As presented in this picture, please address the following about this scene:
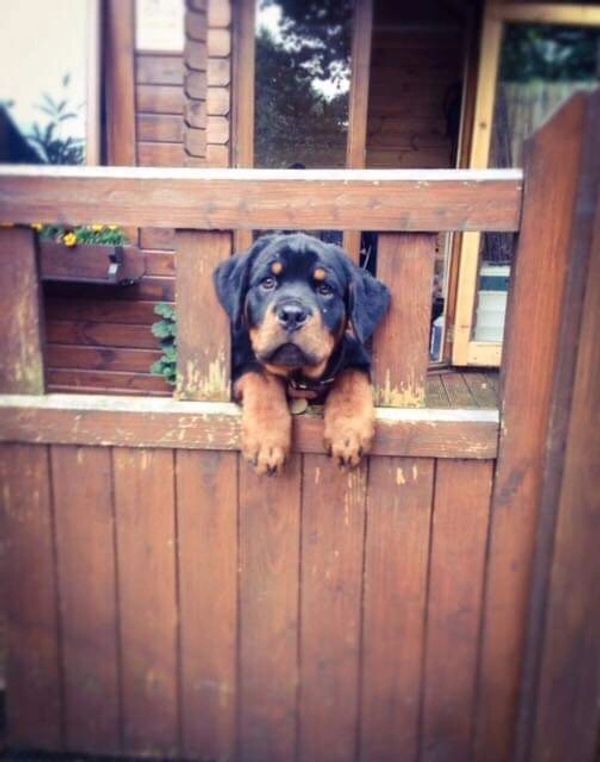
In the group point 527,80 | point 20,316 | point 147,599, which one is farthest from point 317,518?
point 527,80

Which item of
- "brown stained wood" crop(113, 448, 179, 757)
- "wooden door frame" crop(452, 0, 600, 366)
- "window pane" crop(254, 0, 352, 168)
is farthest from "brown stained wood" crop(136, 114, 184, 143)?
"brown stained wood" crop(113, 448, 179, 757)

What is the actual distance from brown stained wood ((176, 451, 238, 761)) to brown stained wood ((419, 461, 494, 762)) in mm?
551

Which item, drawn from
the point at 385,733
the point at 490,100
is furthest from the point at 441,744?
the point at 490,100

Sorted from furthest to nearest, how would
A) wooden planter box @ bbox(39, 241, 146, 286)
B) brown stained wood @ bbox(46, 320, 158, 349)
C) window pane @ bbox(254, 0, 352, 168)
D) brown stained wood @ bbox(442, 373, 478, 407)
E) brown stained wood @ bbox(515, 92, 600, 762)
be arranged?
1. brown stained wood @ bbox(46, 320, 158, 349)
2. window pane @ bbox(254, 0, 352, 168)
3. brown stained wood @ bbox(442, 373, 478, 407)
4. wooden planter box @ bbox(39, 241, 146, 286)
5. brown stained wood @ bbox(515, 92, 600, 762)

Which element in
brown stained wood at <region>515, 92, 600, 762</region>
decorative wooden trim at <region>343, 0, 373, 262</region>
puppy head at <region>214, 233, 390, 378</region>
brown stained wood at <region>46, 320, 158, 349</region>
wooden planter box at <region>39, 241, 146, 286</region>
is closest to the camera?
brown stained wood at <region>515, 92, 600, 762</region>

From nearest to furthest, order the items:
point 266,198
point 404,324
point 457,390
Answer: point 266,198, point 404,324, point 457,390

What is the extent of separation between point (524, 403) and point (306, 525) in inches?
25.9

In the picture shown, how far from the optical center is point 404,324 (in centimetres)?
184

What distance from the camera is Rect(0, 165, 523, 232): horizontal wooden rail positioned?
5.64ft

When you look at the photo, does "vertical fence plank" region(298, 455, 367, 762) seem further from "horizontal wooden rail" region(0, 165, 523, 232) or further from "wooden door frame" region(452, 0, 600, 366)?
"wooden door frame" region(452, 0, 600, 366)

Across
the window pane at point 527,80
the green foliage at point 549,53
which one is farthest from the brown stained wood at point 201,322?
the green foliage at point 549,53

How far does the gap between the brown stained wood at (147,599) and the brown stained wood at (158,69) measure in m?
3.15

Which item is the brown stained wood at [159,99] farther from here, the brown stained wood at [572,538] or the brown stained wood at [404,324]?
the brown stained wood at [572,538]

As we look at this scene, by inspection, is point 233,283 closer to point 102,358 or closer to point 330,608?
point 330,608
